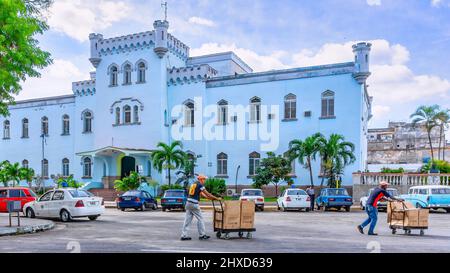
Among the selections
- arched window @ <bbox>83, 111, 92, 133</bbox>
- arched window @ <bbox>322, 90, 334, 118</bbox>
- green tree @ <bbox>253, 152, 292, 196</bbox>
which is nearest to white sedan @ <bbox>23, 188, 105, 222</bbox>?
green tree @ <bbox>253, 152, 292, 196</bbox>

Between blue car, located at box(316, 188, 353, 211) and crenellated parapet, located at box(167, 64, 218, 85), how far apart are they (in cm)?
1726

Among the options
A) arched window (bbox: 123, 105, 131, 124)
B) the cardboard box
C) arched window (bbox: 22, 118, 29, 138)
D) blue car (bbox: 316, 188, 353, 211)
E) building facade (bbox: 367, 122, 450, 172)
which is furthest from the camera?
building facade (bbox: 367, 122, 450, 172)

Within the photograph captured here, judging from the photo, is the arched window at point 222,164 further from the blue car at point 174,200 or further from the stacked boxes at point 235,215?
the stacked boxes at point 235,215

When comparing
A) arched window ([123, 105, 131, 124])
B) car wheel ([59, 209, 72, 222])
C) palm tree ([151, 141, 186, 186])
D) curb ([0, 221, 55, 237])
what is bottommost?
car wheel ([59, 209, 72, 222])

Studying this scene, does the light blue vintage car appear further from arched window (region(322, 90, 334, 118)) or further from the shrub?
the shrub

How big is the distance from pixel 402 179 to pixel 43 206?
23293 mm

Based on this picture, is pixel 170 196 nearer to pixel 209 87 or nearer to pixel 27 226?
pixel 27 226

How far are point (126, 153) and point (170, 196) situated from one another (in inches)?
546

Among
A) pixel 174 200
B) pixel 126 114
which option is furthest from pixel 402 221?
pixel 126 114

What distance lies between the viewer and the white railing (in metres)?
28.3

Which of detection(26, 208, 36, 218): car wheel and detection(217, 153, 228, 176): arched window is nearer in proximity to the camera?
detection(26, 208, 36, 218): car wheel

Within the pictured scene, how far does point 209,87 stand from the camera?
123 ft

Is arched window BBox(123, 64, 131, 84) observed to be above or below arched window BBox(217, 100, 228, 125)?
above
